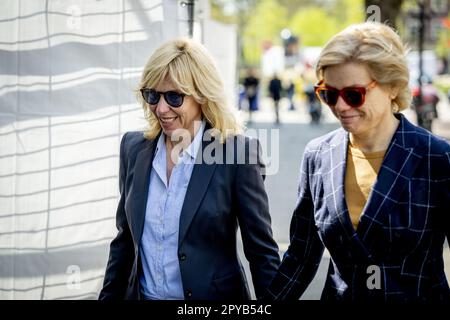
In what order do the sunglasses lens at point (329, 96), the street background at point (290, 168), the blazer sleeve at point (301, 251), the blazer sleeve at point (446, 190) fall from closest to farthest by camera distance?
the blazer sleeve at point (446, 190) < the sunglasses lens at point (329, 96) < the blazer sleeve at point (301, 251) < the street background at point (290, 168)

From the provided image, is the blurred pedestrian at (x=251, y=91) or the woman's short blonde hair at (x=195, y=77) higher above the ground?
the blurred pedestrian at (x=251, y=91)

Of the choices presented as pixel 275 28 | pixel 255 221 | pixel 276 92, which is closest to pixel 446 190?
pixel 255 221

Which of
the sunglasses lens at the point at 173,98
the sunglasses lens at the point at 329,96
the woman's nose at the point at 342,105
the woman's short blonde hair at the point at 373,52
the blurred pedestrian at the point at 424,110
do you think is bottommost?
the woman's nose at the point at 342,105

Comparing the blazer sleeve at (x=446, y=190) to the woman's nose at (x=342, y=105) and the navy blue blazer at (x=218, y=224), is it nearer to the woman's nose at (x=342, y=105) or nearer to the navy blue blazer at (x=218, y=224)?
the woman's nose at (x=342, y=105)

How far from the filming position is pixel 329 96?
2.49 meters

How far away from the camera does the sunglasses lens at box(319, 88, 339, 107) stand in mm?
2461

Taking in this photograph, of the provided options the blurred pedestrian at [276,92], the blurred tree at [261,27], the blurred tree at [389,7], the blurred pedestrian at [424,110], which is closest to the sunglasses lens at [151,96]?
the blurred tree at [389,7]

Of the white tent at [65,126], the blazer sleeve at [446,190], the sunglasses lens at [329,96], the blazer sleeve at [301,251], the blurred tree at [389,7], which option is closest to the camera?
the blazer sleeve at [446,190]

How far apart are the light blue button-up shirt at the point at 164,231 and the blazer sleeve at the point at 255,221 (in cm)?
22

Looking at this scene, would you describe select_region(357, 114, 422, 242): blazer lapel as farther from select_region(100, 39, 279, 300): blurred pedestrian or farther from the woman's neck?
select_region(100, 39, 279, 300): blurred pedestrian

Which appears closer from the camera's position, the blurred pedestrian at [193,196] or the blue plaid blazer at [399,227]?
the blue plaid blazer at [399,227]

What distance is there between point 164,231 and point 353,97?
963 mm

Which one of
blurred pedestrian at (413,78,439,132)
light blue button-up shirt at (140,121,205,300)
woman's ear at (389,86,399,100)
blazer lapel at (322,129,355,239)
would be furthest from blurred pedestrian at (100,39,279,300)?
blurred pedestrian at (413,78,439,132)

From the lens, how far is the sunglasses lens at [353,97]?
7.92ft
